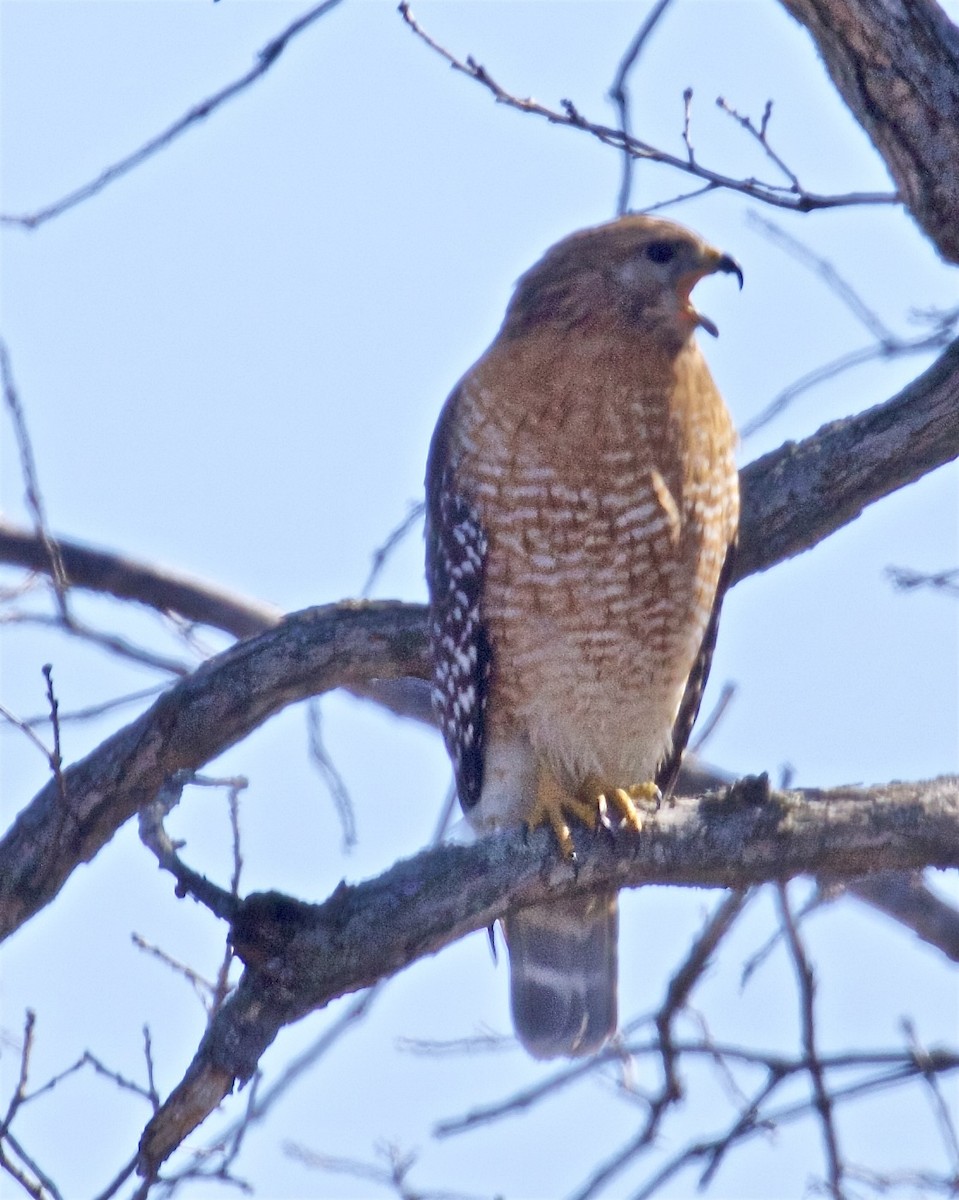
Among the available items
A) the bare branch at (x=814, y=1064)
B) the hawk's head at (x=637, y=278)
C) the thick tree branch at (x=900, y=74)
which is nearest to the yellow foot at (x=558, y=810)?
the bare branch at (x=814, y=1064)

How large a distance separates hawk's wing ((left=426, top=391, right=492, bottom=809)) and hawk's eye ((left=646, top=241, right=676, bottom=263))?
0.80 meters

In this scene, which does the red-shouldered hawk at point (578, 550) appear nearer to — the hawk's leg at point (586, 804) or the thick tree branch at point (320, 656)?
the hawk's leg at point (586, 804)

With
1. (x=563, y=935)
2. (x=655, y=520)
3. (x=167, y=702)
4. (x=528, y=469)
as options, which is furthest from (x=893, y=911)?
(x=167, y=702)

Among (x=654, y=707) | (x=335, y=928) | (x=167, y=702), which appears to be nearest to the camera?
(x=335, y=928)

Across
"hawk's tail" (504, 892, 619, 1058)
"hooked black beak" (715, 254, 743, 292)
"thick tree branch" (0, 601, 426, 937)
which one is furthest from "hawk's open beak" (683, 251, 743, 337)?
"hawk's tail" (504, 892, 619, 1058)

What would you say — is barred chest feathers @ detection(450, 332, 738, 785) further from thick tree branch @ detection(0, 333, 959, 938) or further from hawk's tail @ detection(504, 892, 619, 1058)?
hawk's tail @ detection(504, 892, 619, 1058)

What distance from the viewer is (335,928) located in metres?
3.94

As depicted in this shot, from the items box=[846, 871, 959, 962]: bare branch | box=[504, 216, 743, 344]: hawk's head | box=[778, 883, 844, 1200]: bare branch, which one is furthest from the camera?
box=[846, 871, 959, 962]: bare branch

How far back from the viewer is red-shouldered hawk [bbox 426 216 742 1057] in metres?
5.21

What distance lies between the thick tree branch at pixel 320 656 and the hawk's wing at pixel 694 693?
0.52ft

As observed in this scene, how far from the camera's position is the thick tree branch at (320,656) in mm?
4891

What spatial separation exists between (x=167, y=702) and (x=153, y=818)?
0.78 m

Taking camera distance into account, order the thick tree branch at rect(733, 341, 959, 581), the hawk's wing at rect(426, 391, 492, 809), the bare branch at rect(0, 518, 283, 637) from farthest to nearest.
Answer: the bare branch at rect(0, 518, 283, 637) → the hawk's wing at rect(426, 391, 492, 809) → the thick tree branch at rect(733, 341, 959, 581)

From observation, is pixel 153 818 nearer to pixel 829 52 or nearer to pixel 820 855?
pixel 820 855
